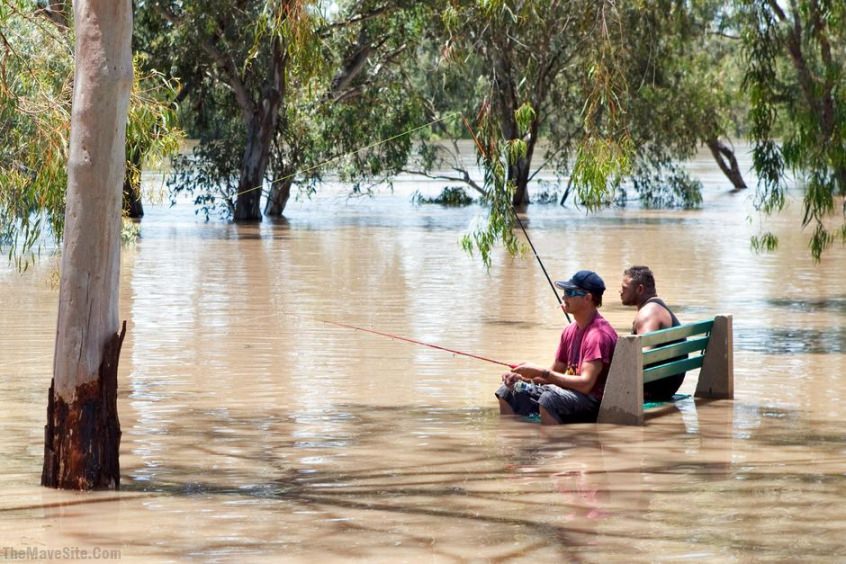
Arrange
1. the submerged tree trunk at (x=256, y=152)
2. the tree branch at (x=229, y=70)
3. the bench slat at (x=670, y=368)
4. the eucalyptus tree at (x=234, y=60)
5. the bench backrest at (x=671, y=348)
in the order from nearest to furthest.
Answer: the bench backrest at (x=671, y=348), the bench slat at (x=670, y=368), the eucalyptus tree at (x=234, y=60), the tree branch at (x=229, y=70), the submerged tree trunk at (x=256, y=152)

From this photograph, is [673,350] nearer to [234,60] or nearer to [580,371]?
[580,371]

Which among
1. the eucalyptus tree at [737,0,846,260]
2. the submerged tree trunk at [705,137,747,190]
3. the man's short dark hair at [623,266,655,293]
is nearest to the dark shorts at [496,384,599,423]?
the man's short dark hair at [623,266,655,293]

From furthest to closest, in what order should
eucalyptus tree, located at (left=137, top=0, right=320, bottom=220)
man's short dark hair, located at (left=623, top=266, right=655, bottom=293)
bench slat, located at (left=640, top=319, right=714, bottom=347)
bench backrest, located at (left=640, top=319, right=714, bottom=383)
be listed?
eucalyptus tree, located at (left=137, top=0, right=320, bottom=220) → man's short dark hair, located at (left=623, top=266, right=655, bottom=293) → bench backrest, located at (left=640, top=319, right=714, bottom=383) → bench slat, located at (left=640, top=319, right=714, bottom=347)

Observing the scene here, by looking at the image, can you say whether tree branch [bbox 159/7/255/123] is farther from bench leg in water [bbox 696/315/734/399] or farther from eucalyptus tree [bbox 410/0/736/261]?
bench leg in water [bbox 696/315/734/399]

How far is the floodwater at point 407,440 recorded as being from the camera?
685cm

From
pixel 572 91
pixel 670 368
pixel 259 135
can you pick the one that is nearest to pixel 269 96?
pixel 259 135

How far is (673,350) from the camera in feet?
33.9

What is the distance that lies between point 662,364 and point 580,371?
106 centimetres

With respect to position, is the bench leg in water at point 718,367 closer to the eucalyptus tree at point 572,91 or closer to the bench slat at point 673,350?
the bench slat at point 673,350

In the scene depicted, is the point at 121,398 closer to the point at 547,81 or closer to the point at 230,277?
the point at 230,277

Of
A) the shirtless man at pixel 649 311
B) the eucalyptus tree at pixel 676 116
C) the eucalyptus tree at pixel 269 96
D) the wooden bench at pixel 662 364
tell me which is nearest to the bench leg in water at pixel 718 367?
the wooden bench at pixel 662 364

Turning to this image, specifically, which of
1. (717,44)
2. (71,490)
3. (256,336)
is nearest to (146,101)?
(256,336)

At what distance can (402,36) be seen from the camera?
118 ft

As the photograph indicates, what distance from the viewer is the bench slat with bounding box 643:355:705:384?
10.1 m
